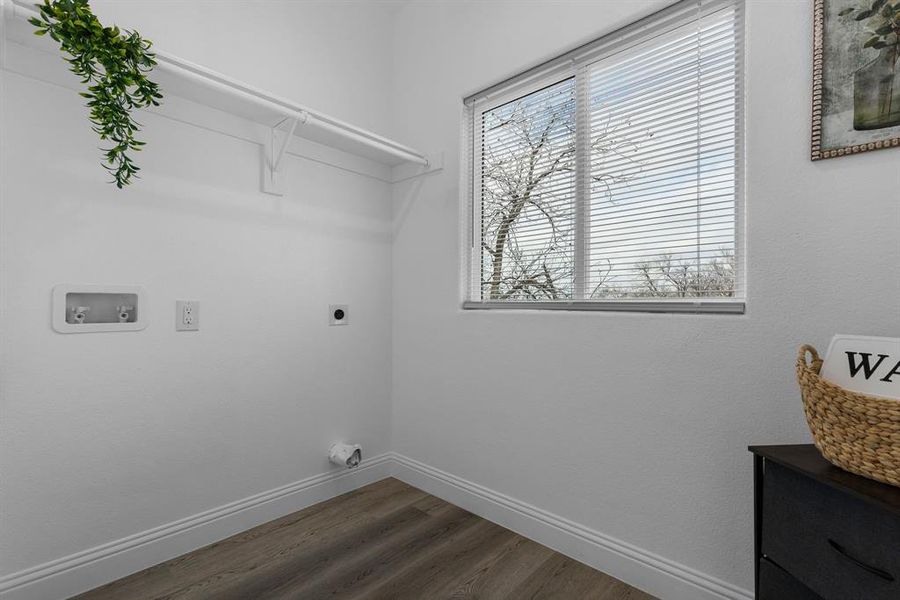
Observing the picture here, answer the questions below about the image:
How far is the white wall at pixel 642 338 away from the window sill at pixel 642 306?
4 centimetres

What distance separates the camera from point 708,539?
135cm

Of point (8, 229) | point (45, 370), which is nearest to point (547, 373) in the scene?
point (45, 370)

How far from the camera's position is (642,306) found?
5.03 feet

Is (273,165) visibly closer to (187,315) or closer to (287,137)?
(287,137)

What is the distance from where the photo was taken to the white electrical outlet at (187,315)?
1.63 m

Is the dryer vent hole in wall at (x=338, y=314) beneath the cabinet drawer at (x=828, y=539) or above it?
above

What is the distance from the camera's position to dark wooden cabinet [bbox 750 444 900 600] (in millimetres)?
814

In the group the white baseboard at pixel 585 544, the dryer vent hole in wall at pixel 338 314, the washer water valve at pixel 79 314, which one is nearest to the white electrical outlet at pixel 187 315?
the washer water valve at pixel 79 314

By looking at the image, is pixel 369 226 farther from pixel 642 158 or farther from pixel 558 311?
pixel 642 158

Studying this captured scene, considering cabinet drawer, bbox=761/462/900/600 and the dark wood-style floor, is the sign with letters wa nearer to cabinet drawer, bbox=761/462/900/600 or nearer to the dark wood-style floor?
cabinet drawer, bbox=761/462/900/600

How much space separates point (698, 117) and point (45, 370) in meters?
2.33

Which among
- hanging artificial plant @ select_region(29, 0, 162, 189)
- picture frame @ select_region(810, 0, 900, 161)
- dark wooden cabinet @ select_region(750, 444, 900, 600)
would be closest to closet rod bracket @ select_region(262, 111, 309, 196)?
hanging artificial plant @ select_region(29, 0, 162, 189)

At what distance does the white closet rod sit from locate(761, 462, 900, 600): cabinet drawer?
1.89 m

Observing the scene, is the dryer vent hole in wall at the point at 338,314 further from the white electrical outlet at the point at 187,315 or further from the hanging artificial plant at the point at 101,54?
the hanging artificial plant at the point at 101,54
